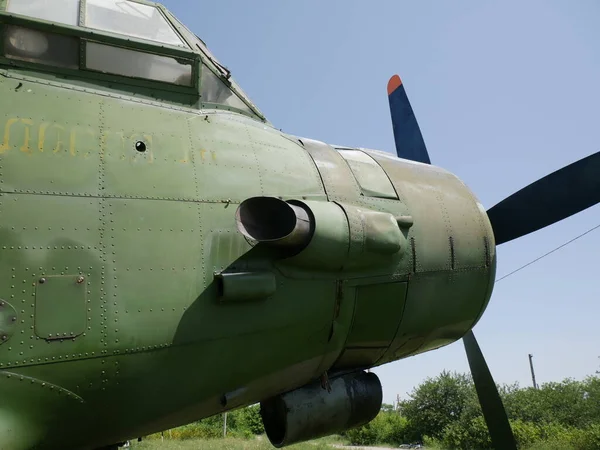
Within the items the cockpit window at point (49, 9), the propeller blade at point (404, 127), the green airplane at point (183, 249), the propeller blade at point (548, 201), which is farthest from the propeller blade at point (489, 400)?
the cockpit window at point (49, 9)

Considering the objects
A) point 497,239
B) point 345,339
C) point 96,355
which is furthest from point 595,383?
point 96,355

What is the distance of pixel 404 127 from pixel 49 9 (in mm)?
5743

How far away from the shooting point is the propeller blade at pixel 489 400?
6188 millimetres

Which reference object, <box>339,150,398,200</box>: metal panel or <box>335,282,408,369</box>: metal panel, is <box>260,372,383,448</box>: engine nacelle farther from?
<box>339,150,398,200</box>: metal panel

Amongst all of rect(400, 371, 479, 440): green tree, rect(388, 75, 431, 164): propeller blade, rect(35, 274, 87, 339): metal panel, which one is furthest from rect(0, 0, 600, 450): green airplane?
rect(400, 371, 479, 440): green tree

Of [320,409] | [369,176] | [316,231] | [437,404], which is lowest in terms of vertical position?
[437,404]

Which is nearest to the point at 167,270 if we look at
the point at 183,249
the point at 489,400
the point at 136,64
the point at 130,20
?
the point at 183,249

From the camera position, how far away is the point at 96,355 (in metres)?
3.81

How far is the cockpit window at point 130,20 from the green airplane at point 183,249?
22 mm

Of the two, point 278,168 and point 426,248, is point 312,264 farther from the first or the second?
→ point 426,248

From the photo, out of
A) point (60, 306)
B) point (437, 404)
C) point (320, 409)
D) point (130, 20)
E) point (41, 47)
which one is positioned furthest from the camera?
point (437, 404)

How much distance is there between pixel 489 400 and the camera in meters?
6.40

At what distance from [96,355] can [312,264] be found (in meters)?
1.97

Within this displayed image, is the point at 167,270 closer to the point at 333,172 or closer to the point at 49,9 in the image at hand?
the point at 333,172
